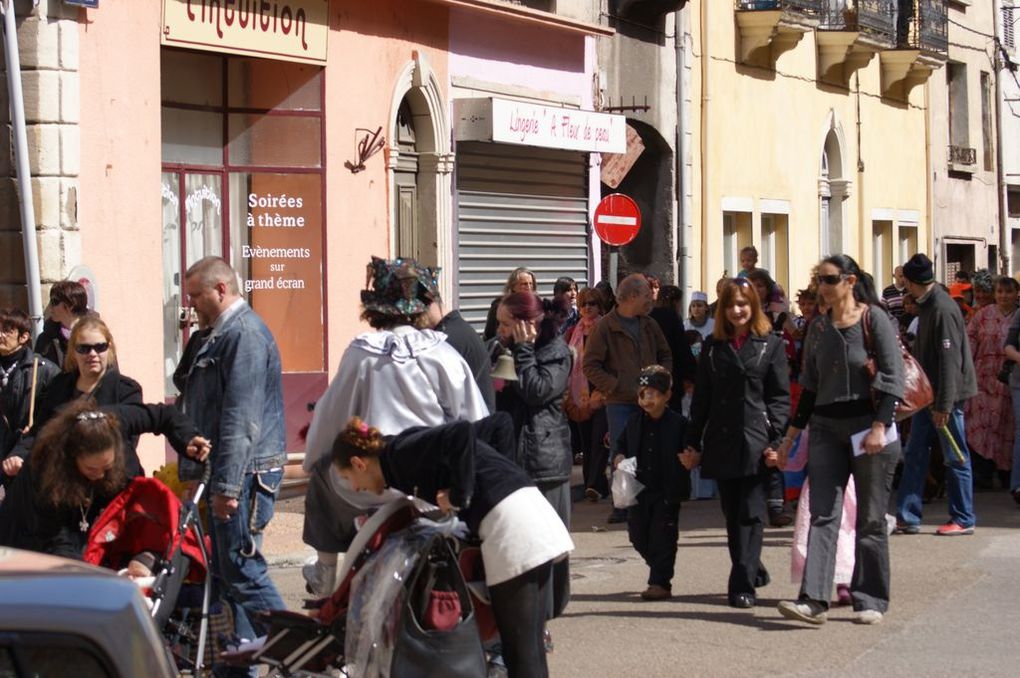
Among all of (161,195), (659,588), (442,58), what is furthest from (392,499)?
(442,58)

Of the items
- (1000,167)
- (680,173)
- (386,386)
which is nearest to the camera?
(386,386)

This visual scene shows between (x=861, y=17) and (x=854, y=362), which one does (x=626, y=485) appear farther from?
(x=861, y=17)

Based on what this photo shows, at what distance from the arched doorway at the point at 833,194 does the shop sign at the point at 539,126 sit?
893 cm

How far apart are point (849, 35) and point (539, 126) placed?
10462 millimetres

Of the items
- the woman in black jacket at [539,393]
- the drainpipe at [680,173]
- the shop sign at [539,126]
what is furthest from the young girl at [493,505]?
the drainpipe at [680,173]

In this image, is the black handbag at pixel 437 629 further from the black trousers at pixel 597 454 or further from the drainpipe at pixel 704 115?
the drainpipe at pixel 704 115

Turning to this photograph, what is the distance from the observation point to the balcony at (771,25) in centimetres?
2652

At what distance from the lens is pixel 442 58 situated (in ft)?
62.2

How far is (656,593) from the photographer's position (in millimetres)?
10000

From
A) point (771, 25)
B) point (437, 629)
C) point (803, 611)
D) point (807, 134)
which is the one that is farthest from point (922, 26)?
point (437, 629)

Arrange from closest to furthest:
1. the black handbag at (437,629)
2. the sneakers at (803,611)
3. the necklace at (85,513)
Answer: the black handbag at (437,629), the necklace at (85,513), the sneakers at (803,611)

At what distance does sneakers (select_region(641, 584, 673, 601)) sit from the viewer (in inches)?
394

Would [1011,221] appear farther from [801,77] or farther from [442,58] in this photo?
[442,58]

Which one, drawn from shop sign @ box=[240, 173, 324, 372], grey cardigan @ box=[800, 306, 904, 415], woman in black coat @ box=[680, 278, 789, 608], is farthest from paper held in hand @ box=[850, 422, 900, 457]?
shop sign @ box=[240, 173, 324, 372]
